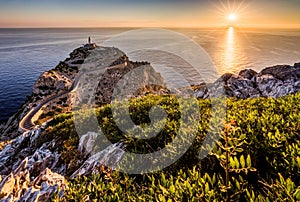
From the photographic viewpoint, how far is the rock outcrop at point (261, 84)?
1013 inches

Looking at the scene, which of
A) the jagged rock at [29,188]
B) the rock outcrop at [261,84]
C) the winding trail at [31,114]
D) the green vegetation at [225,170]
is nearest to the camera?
the green vegetation at [225,170]

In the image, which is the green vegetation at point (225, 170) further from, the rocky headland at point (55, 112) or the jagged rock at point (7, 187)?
the jagged rock at point (7, 187)

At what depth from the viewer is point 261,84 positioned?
28.8 m

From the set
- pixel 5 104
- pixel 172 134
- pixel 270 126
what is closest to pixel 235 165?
pixel 270 126

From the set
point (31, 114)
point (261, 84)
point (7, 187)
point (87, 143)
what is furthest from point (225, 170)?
point (31, 114)

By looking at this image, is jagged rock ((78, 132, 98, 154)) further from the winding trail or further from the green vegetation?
the winding trail

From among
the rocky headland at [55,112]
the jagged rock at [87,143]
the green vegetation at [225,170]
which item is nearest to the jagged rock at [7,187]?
the rocky headland at [55,112]

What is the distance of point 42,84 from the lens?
78875mm

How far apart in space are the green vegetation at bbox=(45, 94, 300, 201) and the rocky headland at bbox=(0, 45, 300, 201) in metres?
0.79

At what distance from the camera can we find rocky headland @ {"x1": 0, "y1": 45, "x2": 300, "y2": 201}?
718cm

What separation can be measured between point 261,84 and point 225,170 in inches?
1148

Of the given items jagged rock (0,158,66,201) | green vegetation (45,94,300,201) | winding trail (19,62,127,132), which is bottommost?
winding trail (19,62,127,132)

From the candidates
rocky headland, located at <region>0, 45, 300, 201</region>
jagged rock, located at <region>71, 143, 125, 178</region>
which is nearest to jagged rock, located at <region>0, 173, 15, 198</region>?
rocky headland, located at <region>0, 45, 300, 201</region>

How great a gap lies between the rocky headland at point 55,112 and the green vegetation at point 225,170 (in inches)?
31.2
